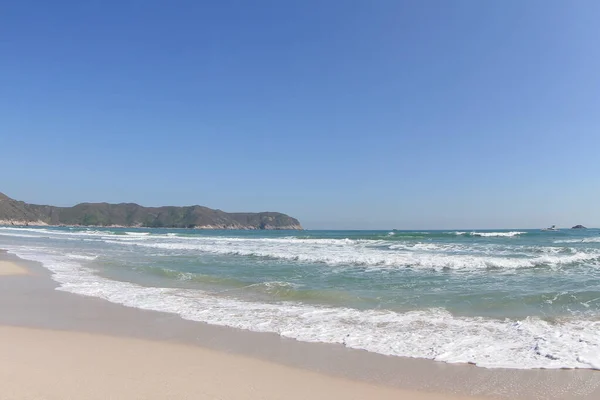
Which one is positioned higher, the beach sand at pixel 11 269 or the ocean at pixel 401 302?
the ocean at pixel 401 302

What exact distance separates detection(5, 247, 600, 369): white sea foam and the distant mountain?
5819 inches

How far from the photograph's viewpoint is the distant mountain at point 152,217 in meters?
154

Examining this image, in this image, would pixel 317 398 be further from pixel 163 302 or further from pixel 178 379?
pixel 163 302

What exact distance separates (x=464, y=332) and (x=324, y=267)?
10.4 metres

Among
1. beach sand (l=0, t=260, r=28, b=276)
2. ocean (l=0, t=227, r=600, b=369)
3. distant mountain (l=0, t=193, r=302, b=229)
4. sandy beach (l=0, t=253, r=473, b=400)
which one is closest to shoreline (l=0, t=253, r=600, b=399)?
sandy beach (l=0, t=253, r=473, b=400)

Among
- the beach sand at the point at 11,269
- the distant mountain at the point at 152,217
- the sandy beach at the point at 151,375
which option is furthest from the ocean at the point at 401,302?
the distant mountain at the point at 152,217

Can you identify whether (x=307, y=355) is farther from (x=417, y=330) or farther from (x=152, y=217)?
(x=152, y=217)

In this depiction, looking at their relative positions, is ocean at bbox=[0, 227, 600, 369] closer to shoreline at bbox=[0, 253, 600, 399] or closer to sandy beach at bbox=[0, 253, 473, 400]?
shoreline at bbox=[0, 253, 600, 399]

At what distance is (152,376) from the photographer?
170 inches

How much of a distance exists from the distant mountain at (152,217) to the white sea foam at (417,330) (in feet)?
485

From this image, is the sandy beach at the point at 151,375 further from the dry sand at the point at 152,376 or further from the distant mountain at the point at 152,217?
the distant mountain at the point at 152,217

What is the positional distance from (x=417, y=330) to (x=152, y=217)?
168086 mm

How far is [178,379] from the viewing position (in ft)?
13.9

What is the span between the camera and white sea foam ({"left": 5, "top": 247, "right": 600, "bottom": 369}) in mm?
5264
